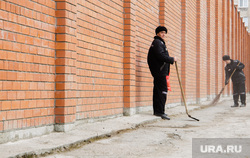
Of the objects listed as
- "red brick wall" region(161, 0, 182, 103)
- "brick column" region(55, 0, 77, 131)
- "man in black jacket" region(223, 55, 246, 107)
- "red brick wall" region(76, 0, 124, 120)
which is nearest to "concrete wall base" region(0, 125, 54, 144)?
"brick column" region(55, 0, 77, 131)

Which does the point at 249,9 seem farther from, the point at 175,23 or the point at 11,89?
the point at 11,89

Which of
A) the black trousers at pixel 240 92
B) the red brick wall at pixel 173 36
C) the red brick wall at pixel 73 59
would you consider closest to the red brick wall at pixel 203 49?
the black trousers at pixel 240 92

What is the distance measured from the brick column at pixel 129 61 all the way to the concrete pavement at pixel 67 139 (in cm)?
86

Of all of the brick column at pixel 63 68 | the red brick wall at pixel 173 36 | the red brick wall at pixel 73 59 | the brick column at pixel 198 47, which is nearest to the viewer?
the red brick wall at pixel 73 59

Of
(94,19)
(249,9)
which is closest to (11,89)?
(94,19)

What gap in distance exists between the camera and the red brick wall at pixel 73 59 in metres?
4.38

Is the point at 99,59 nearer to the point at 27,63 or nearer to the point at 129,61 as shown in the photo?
the point at 129,61

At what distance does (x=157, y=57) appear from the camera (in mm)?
7586

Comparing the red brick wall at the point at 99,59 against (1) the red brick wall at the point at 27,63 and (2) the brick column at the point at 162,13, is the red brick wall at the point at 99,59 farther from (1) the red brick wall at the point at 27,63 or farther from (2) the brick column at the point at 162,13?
(2) the brick column at the point at 162,13

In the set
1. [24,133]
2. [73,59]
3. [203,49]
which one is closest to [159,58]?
[73,59]

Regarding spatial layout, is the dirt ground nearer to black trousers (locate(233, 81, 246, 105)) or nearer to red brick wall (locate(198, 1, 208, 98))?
black trousers (locate(233, 81, 246, 105))

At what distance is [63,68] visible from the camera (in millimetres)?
5168

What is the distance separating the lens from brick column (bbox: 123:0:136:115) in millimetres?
7609

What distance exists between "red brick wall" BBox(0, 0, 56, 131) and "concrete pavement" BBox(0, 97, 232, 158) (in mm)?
262
